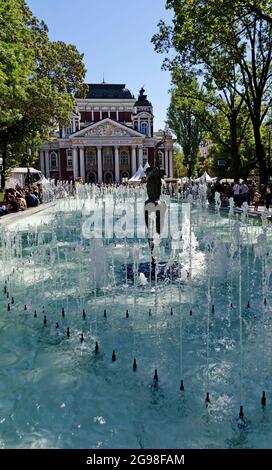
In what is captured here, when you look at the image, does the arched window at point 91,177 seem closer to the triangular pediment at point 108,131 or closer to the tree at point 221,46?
the triangular pediment at point 108,131

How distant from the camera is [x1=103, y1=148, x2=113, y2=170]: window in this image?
67.4m

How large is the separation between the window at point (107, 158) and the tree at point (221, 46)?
145 ft

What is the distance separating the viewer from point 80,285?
7.96m

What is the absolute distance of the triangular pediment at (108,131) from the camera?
65.4m

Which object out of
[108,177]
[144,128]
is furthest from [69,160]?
[144,128]

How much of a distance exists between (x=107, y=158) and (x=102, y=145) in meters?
2.35

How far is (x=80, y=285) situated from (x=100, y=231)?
7.38m

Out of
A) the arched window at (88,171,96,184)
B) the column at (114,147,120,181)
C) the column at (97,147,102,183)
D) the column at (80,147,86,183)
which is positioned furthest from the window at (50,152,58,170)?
the column at (114,147,120,181)

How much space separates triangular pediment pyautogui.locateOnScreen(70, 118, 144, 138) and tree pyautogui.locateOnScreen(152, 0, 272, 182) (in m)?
42.8

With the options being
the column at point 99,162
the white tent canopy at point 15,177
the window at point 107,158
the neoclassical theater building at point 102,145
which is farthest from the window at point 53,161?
the white tent canopy at point 15,177

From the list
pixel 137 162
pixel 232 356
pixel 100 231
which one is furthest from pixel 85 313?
pixel 137 162

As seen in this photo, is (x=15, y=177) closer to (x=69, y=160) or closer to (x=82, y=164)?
(x=82, y=164)

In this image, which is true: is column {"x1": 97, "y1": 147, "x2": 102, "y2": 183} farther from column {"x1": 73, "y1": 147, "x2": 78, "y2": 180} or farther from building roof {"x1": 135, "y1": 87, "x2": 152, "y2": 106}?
building roof {"x1": 135, "y1": 87, "x2": 152, "y2": 106}

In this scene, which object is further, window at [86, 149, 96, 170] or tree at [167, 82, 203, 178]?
window at [86, 149, 96, 170]
